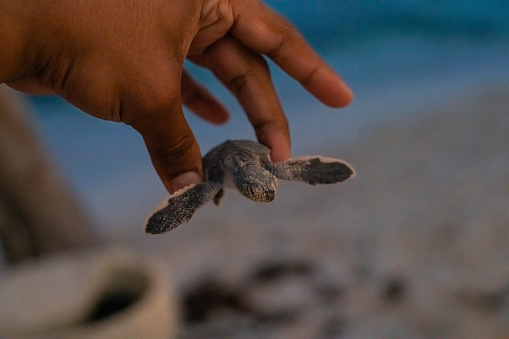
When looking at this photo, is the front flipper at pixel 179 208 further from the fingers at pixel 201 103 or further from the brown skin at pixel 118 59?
the fingers at pixel 201 103

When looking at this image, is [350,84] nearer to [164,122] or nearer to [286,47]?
[286,47]

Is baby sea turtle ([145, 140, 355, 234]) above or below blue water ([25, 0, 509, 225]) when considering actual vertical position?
below

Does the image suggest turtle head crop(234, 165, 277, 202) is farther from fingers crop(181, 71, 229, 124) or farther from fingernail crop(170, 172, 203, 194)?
fingers crop(181, 71, 229, 124)

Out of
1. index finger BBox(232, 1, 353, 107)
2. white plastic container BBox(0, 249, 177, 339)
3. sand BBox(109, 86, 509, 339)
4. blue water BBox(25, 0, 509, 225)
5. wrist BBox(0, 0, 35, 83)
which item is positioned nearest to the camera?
wrist BBox(0, 0, 35, 83)

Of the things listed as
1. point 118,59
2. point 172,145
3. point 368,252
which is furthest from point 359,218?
point 118,59

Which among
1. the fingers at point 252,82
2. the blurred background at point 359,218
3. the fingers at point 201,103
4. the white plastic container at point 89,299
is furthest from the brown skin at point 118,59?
the white plastic container at point 89,299

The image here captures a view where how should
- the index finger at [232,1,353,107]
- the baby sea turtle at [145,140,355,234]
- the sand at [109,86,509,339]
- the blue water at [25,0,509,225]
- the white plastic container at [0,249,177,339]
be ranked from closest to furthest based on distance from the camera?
the baby sea turtle at [145,140,355,234], the index finger at [232,1,353,107], the white plastic container at [0,249,177,339], the sand at [109,86,509,339], the blue water at [25,0,509,225]

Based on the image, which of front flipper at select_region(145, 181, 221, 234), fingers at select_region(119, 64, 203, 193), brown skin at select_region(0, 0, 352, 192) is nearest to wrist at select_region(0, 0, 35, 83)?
brown skin at select_region(0, 0, 352, 192)
